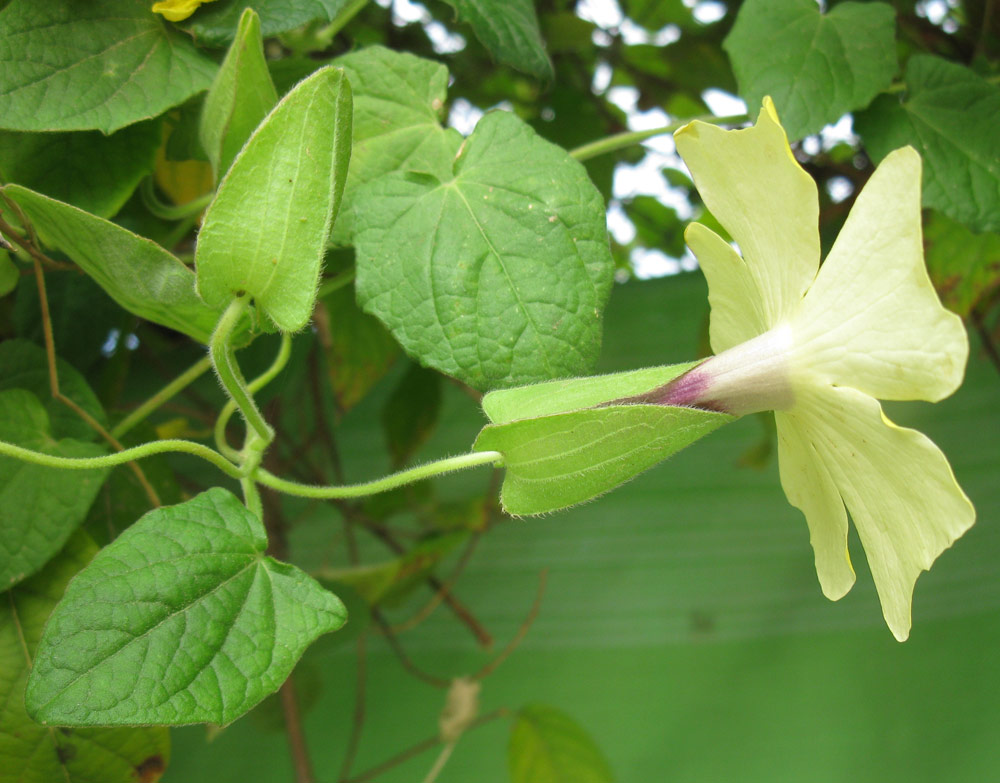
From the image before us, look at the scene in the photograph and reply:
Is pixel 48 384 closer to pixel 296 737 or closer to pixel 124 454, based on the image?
pixel 124 454

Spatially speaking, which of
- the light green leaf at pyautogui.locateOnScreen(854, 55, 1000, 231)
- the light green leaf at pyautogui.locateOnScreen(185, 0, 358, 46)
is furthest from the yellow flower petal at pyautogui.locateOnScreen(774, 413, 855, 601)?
the light green leaf at pyautogui.locateOnScreen(185, 0, 358, 46)

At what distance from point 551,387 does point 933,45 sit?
0.63 meters

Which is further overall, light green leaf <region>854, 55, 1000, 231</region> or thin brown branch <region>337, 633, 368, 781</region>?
thin brown branch <region>337, 633, 368, 781</region>

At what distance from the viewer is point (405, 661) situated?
2.67 ft

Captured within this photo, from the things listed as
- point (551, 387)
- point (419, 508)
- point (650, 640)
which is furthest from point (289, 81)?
point (650, 640)

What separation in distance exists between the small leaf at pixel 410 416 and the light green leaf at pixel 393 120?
312 mm

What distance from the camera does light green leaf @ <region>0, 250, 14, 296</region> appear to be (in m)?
0.45

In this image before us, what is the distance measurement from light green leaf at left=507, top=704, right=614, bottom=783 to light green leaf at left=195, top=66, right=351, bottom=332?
0.55 meters

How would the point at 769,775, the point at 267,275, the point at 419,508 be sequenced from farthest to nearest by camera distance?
the point at 419,508 → the point at 769,775 → the point at 267,275

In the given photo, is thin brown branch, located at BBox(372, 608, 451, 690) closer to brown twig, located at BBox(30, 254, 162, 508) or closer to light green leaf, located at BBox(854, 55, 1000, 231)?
brown twig, located at BBox(30, 254, 162, 508)

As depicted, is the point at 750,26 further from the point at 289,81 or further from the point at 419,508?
the point at 419,508

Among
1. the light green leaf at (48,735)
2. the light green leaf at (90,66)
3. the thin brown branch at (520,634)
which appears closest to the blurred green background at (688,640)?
the thin brown branch at (520,634)

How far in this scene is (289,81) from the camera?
0.51m

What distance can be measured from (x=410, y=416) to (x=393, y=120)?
35cm
